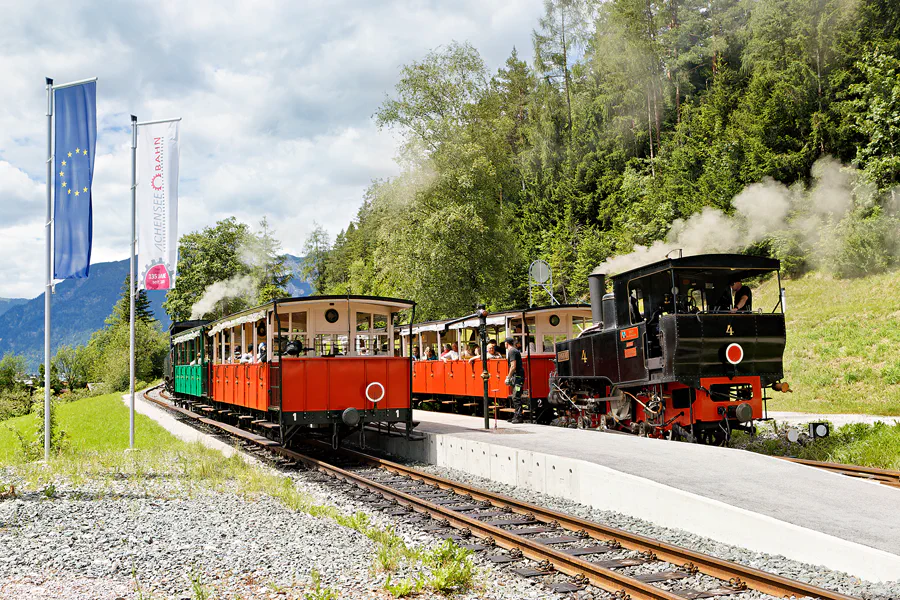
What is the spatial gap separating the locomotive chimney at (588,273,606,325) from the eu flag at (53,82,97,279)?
9614 millimetres

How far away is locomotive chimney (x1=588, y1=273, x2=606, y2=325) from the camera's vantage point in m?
14.6

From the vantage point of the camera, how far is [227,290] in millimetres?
54719

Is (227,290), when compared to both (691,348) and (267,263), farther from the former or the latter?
(691,348)

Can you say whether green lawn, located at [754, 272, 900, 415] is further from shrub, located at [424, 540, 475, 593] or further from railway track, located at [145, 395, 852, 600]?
shrub, located at [424, 540, 475, 593]

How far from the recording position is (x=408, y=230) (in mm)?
30359

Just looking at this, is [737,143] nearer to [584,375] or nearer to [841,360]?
[841,360]

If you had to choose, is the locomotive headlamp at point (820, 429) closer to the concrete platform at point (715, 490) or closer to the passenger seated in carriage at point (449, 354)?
the concrete platform at point (715, 490)

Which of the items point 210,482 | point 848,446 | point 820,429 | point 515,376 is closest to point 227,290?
point 515,376

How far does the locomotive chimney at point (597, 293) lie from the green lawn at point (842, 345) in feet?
27.2

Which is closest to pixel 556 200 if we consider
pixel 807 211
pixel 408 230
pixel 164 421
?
pixel 807 211

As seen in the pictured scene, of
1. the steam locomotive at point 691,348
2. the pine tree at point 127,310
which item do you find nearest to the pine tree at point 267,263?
the pine tree at point 127,310

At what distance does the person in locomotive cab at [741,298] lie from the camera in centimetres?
1207

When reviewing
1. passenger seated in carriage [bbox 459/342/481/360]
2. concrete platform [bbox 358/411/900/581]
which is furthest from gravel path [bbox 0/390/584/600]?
passenger seated in carriage [bbox 459/342/481/360]

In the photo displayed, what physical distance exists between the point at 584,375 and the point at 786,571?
351 inches
